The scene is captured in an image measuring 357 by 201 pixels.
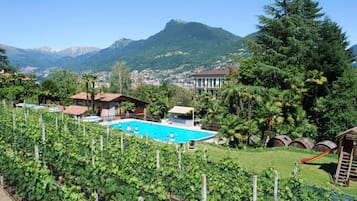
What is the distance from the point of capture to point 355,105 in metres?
19.2

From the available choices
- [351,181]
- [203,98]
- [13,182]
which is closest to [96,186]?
[13,182]

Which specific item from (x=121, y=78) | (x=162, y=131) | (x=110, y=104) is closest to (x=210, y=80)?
(x=121, y=78)

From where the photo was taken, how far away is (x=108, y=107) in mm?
29172

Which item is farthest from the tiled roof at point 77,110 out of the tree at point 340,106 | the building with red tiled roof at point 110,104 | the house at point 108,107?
the tree at point 340,106

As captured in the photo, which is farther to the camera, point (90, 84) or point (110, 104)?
point (90, 84)

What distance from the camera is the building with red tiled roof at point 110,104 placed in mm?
29188

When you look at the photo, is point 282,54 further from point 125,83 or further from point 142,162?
point 125,83

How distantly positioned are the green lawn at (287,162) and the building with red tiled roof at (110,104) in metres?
14.0

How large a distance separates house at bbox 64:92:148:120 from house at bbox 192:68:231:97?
20.2 m

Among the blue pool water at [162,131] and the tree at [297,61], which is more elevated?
the tree at [297,61]

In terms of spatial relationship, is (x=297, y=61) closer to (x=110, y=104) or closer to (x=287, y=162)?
(x=287, y=162)

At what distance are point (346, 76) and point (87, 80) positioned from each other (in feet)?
72.6

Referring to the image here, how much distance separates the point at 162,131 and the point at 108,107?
6045 mm

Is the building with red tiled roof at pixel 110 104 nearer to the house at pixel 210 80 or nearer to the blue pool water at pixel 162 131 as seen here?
the blue pool water at pixel 162 131
